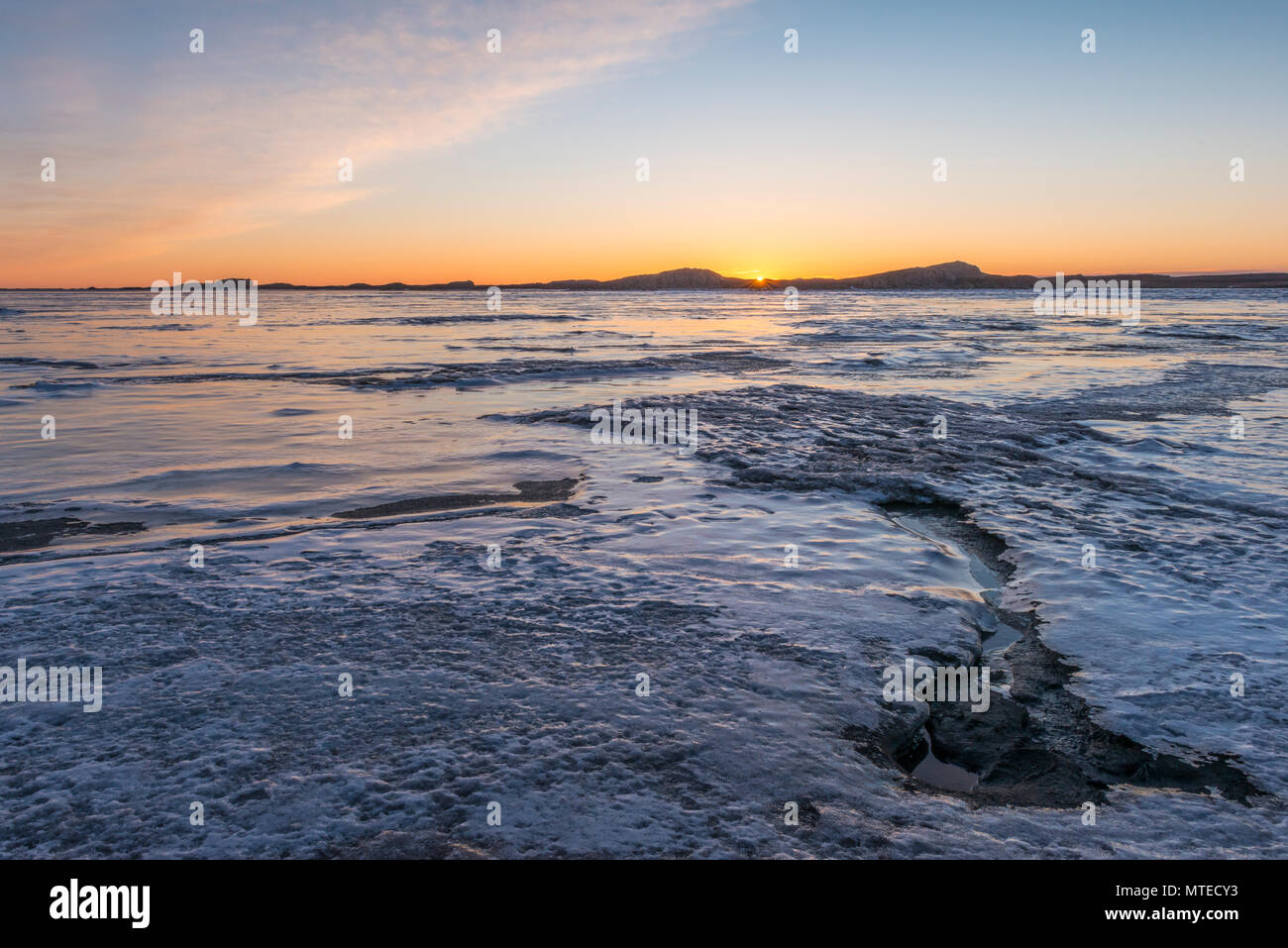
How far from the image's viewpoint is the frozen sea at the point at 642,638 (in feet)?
8.37

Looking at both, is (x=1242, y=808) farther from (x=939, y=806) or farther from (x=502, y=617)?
(x=502, y=617)

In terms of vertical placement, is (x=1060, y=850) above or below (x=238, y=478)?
below

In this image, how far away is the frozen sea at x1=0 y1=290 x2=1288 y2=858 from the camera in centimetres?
255

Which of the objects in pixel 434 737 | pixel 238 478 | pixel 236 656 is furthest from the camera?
pixel 238 478

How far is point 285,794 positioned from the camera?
2596 millimetres

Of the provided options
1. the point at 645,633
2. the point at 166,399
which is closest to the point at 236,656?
the point at 645,633

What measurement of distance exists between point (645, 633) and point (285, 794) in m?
1.87

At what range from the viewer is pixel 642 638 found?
12.9 feet

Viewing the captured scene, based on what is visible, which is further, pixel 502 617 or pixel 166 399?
pixel 166 399
